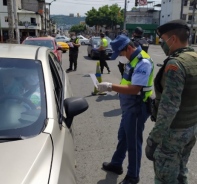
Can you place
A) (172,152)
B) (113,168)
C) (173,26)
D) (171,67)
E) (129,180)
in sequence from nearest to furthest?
(171,67) < (173,26) < (172,152) < (129,180) < (113,168)

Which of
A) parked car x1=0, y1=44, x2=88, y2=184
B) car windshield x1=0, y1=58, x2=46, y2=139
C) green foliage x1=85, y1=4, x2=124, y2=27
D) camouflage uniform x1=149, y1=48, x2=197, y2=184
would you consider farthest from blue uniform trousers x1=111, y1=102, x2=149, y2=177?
green foliage x1=85, y1=4, x2=124, y2=27

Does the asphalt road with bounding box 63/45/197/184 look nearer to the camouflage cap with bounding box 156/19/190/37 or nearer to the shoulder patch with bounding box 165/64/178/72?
the shoulder patch with bounding box 165/64/178/72

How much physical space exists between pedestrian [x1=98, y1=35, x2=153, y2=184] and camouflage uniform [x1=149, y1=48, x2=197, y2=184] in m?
0.50

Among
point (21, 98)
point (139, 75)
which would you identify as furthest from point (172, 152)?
point (21, 98)

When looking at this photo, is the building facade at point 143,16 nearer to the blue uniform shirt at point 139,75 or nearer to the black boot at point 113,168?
the black boot at point 113,168

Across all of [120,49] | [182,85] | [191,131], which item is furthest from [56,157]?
[120,49]

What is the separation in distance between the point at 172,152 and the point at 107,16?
73726mm

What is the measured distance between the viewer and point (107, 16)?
7281 centimetres

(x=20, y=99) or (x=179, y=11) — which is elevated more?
(x=179, y=11)

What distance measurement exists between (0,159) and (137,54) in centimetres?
184

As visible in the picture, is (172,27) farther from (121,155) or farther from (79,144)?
(79,144)

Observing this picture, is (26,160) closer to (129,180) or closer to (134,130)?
(134,130)

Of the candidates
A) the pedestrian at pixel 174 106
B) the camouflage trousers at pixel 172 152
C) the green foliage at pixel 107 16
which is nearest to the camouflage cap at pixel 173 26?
the pedestrian at pixel 174 106

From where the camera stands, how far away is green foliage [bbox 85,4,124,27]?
72000 millimetres
